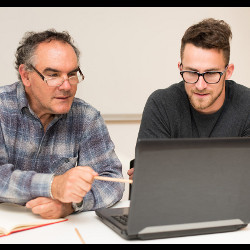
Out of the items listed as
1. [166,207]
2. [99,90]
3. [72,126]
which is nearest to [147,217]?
[166,207]

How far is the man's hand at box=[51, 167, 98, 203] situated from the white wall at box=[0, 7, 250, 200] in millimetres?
1261

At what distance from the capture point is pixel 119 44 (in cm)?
264

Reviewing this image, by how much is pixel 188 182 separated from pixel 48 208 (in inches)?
19.2

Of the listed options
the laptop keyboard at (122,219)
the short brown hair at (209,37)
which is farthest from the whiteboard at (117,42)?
the laptop keyboard at (122,219)

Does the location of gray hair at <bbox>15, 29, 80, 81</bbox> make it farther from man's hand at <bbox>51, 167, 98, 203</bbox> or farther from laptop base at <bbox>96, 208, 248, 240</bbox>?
laptop base at <bbox>96, 208, 248, 240</bbox>

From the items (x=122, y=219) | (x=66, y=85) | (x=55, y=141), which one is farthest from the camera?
(x=55, y=141)

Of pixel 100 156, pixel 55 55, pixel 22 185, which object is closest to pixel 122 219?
pixel 22 185

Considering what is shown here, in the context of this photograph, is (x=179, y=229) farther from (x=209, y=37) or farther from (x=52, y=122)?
(x=209, y=37)

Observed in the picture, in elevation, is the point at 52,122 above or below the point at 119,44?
below

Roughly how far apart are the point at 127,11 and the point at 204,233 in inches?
71.9

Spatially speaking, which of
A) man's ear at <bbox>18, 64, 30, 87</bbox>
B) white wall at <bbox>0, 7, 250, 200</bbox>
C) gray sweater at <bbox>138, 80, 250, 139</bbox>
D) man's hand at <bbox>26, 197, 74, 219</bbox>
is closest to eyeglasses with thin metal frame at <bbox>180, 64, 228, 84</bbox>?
gray sweater at <bbox>138, 80, 250, 139</bbox>

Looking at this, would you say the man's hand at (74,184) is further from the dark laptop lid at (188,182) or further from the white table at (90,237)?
the dark laptop lid at (188,182)

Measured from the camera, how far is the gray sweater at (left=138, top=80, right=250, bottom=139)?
1.81m
